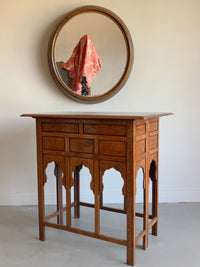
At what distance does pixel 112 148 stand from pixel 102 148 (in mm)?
76

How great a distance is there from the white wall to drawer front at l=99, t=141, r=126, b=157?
3.49 ft

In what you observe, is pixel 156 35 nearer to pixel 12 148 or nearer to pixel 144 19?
pixel 144 19

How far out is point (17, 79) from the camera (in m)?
2.87

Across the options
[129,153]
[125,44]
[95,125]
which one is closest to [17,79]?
[125,44]

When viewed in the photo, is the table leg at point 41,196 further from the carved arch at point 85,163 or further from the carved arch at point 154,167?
the carved arch at point 154,167

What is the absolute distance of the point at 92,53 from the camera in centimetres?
273

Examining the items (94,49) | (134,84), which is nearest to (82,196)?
(134,84)

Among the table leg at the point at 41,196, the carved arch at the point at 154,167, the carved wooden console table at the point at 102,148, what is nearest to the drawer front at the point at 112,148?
the carved wooden console table at the point at 102,148

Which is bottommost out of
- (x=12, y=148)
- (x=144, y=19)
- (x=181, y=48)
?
(x=12, y=148)

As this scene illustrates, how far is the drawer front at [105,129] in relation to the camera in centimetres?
178

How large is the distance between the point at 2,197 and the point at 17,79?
1.29 m

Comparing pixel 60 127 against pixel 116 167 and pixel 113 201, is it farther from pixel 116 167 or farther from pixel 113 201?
pixel 113 201

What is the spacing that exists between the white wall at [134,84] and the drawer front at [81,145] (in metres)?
0.96

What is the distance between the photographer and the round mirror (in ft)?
8.82
